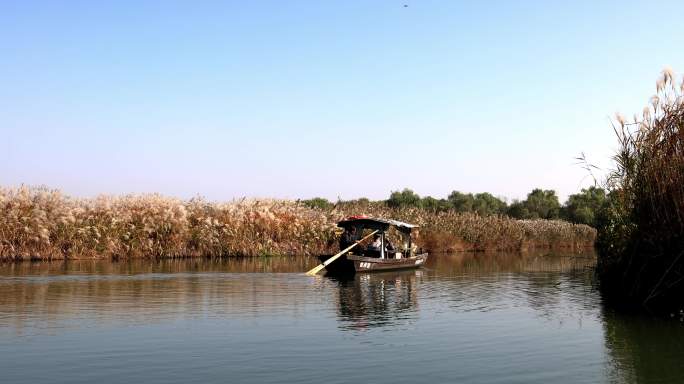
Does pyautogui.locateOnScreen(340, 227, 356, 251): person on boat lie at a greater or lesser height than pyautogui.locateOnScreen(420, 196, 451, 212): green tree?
lesser

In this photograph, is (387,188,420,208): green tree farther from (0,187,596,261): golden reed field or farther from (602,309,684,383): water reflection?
(602,309,684,383): water reflection

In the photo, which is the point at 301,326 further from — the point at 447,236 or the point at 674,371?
the point at 447,236

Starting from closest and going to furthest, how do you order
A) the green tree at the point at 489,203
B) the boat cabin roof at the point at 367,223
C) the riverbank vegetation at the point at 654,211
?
the riverbank vegetation at the point at 654,211, the boat cabin roof at the point at 367,223, the green tree at the point at 489,203

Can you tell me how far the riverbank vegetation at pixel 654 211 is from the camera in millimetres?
17094

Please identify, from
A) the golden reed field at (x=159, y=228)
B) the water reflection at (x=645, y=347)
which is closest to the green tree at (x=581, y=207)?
the golden reed field at (x=159, y=228)

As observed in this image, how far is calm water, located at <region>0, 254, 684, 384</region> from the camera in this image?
11359mm

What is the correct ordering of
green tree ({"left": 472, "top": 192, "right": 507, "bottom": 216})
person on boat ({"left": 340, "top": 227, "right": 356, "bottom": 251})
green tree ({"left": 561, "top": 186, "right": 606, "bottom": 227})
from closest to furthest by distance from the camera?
1. person on boat ({"left": 340, "top": 227, "right": 356, "bottom": 251})
2. green tree ({"left": 561, "top": 186, "right": 606, "bottom": 227})
3. green tree ({"left": 472, "top": 192, "right": 507, "bottom": 216})

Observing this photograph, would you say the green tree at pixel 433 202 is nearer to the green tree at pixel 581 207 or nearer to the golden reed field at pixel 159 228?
the green tree at pixel 581 207

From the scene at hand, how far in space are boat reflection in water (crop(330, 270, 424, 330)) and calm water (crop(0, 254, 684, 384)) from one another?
0.24 ft

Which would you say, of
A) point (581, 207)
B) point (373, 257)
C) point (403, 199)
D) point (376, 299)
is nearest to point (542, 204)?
point (581, 207)

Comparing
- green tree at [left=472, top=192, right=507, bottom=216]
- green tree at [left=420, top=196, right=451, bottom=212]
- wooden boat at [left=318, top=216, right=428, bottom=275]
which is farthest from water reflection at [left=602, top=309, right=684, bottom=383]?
green tree at [left=472, top=192, right=507, bottom=216]

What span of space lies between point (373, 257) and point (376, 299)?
11041mm

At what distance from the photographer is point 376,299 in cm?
2200

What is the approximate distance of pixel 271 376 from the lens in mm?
11039
